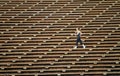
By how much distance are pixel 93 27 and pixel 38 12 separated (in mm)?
2966

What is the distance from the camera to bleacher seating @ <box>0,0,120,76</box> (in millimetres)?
9367

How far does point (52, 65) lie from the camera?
9445 mm

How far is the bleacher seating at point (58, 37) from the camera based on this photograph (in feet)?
30.7

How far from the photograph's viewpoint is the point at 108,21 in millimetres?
11352

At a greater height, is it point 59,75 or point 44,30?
Answer: point 44,30

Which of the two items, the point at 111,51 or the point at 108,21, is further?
the point at 108,21

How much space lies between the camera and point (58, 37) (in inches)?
416

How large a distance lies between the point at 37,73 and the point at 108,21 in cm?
452

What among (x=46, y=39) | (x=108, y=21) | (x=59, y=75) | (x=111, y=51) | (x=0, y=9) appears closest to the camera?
(x=59, y=75)

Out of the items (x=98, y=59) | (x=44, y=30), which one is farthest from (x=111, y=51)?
(x=44, y=30)

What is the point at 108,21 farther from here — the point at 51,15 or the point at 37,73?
the point at 37,73

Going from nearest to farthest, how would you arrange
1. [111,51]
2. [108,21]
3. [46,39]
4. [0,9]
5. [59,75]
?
[59,75] < [111,51] < [46,39] < [108,21] < [0,9]

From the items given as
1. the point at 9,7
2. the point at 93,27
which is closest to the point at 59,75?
the point at 93,27

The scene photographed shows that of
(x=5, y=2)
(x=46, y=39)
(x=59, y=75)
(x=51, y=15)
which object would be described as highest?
(x=5, y=2)
